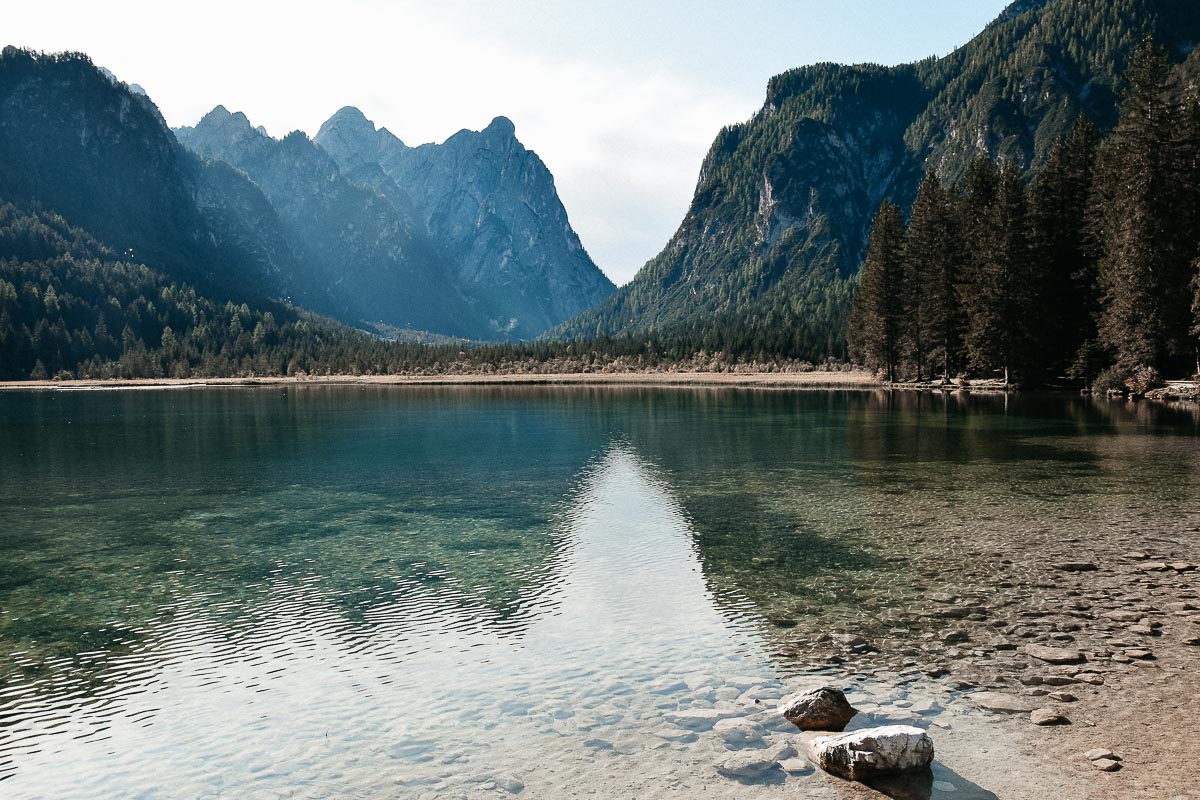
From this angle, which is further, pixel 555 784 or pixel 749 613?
pixel 749 613

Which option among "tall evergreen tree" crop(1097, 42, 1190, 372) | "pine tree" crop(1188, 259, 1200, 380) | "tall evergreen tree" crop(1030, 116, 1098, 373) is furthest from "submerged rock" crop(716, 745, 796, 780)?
"tall evergreen tree" crop(1030, 116, 1098, 373)

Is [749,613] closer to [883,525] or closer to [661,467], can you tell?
[883,525]

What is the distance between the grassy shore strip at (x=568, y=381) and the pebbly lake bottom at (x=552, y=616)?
84.0 metres

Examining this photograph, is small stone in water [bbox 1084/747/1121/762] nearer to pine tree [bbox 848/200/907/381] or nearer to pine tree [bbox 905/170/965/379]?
pine tree [bbox 905/170/965/379]

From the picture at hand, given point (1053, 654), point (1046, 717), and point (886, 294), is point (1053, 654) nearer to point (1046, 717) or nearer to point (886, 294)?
point (1046, 717)

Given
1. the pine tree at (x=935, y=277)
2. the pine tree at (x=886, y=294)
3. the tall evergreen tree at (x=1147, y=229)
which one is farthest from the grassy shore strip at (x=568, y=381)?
the tall evergreen tree at (x=1147, y=229)

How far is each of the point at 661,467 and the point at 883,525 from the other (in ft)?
45.9

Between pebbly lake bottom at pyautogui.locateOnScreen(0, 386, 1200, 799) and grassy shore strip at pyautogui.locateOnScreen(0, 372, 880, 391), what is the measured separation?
84.0 metres

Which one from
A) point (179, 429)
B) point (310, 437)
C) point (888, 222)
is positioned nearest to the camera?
point (310, 437)

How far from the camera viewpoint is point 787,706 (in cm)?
991

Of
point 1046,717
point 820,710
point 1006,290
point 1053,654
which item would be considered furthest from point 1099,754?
point 1006,290

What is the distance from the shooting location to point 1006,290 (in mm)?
74875

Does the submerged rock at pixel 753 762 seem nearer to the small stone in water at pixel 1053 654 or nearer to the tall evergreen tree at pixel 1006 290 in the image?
the small stone in water at pixel 1053 654

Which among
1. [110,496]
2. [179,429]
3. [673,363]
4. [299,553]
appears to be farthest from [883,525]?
[673,363]
